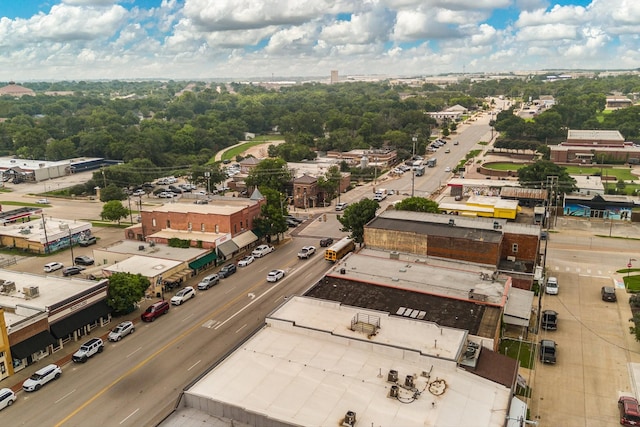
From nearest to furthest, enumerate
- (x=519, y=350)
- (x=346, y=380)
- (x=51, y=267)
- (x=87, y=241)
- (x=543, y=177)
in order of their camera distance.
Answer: (x=346, y=380)
(x=519, y=350)
(x=51, y=267)
(x=87, y=241)
(x=543, y=177)

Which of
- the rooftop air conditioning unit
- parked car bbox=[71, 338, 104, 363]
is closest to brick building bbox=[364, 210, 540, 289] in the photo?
parked car bbox=[71, 338, 104, 363]

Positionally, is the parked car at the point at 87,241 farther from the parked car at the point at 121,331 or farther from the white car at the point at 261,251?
the parked car at the point at 121,331

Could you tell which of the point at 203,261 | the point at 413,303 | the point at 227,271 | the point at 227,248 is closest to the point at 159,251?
the point at 203,261

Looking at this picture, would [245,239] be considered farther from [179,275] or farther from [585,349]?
Result: [585,349]

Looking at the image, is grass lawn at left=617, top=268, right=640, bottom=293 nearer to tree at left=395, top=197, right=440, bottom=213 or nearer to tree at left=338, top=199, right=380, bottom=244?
tree at left=395, top=197, right=440, bottom=213

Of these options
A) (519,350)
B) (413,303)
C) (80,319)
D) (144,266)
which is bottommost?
(519,350)

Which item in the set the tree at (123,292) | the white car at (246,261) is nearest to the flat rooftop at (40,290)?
the tree at (123,292)
